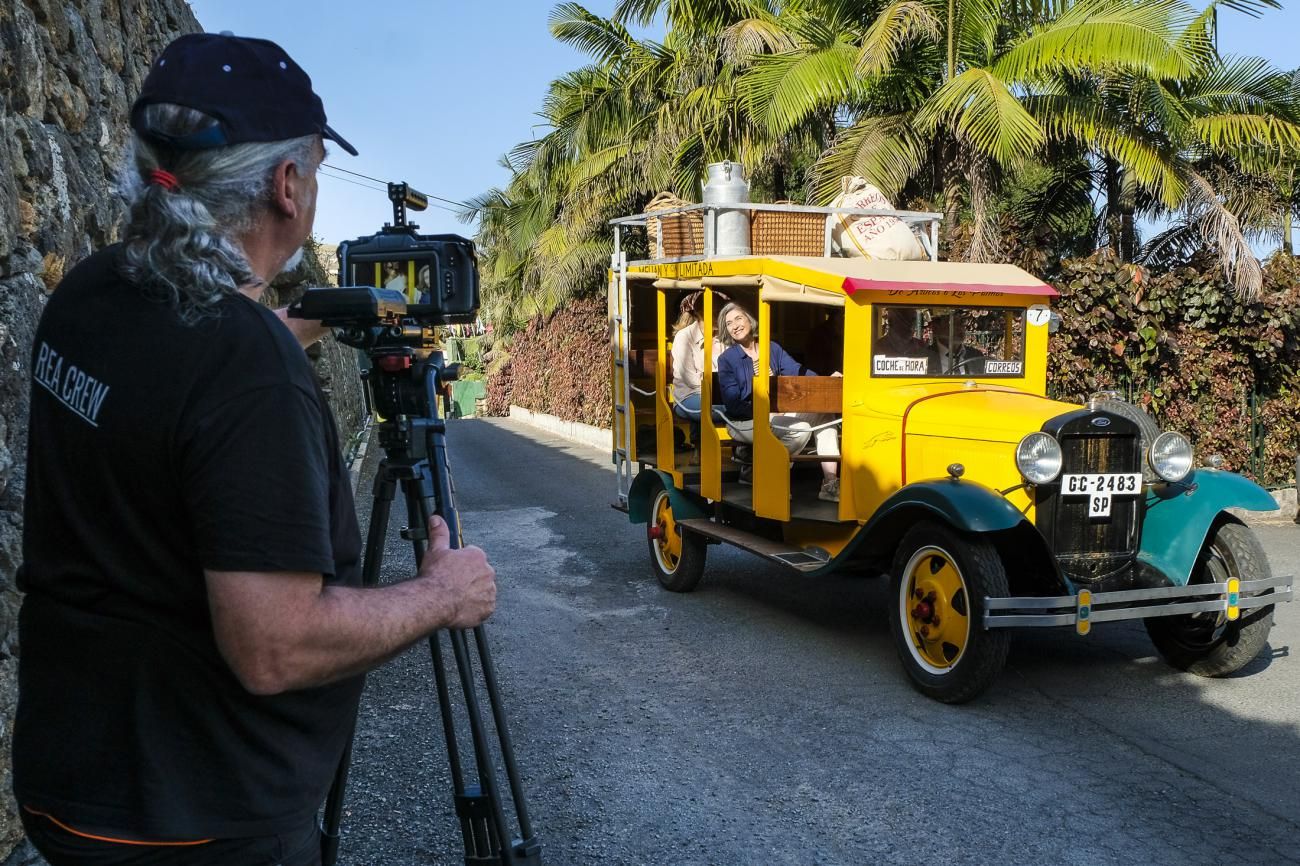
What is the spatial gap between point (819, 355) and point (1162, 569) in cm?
296

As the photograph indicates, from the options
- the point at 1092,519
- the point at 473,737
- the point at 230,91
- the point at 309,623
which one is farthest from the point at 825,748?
the point at 230,91

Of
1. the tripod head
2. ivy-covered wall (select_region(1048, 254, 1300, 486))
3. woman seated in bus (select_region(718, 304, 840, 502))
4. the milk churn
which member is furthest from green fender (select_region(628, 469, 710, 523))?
the tripod head

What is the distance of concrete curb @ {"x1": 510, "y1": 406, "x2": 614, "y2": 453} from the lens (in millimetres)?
19500

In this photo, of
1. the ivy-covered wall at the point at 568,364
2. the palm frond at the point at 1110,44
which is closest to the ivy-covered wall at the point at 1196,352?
the palm frond at the point at 1110,44

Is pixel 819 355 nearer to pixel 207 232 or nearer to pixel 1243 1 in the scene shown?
pixel 207 232

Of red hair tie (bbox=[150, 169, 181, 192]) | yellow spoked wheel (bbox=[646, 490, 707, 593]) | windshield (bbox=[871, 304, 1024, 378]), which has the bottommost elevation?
yellow spoked wheel (bbox=[646, 490, 707, 593])

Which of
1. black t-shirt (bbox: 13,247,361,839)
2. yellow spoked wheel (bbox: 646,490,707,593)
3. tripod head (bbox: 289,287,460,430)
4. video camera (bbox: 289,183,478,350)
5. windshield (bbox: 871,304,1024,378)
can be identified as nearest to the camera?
black t-shirt (bbox: 13,247,361,839)

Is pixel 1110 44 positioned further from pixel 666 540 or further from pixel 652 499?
pixel 666 540

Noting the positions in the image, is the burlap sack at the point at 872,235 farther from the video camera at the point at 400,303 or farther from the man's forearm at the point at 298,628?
the man's forearm at the point at 298,628

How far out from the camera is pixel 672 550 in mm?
7746

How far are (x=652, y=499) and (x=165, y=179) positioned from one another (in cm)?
664

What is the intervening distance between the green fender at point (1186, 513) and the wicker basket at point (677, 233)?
10.8ft

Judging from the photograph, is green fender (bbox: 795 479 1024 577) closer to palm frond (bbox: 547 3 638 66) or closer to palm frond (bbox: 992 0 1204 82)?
palm frond (bbox: 992 0 1204 82)

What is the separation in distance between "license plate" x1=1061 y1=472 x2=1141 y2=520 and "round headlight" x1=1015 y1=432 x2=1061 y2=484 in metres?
0.13
